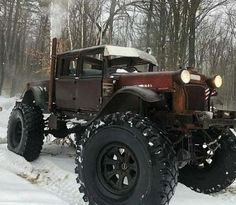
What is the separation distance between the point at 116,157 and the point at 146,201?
875mm

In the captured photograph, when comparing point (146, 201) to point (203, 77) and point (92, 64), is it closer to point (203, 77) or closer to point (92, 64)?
point (203, 77)

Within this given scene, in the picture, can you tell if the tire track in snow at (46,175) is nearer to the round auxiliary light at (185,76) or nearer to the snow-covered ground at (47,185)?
the snow-covered ground at (47,185)

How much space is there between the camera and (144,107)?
645 centimetres

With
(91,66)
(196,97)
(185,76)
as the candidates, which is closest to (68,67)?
(91,66)

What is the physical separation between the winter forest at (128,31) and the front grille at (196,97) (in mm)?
984

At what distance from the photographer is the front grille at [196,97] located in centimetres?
630

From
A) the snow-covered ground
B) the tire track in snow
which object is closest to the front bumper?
the snow-covered ground

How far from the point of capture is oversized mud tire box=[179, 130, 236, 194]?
6.87 meters

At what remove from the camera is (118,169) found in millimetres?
5785

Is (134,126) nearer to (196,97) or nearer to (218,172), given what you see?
(196,97)

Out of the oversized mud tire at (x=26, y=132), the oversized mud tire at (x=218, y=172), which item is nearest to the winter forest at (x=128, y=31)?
the oversized mud tire at (x=218, y=172)

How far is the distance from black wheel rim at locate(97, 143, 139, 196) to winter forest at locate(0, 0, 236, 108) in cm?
242

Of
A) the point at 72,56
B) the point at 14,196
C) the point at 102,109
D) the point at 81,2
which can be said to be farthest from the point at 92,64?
the point at 81,2

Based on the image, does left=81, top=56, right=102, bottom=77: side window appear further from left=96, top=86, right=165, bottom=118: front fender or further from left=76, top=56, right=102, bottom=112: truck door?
left=96, top=86, right=165, bottom=118: front fender
